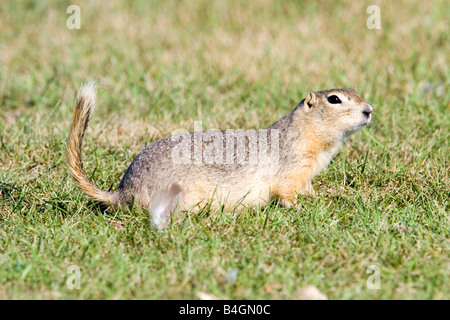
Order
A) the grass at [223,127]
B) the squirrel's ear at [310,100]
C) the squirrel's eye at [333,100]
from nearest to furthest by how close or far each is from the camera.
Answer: the grass at [223,127], the squirrel's eye at [333,100], the squirrel's ear at [310,100]

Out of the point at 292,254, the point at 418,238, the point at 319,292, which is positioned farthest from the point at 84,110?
the point at 418,238

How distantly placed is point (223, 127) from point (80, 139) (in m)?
1.64

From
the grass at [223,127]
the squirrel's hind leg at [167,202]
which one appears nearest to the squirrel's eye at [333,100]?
the grass at [223,127]

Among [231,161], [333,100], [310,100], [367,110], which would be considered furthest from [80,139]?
[367,110]

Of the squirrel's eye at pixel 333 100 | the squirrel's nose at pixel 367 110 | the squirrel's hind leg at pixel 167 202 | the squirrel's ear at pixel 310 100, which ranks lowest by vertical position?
the squirrel's hind leg at pixel 167 202

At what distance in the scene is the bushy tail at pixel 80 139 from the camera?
4.08 metres

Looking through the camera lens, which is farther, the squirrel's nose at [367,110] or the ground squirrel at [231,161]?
the squirrel's nose at [367,110]

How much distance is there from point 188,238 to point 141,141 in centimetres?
179

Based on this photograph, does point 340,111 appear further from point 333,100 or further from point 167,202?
point 167,202

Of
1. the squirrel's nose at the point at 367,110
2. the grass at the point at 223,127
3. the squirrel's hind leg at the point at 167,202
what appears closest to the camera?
the grass at the point at 223,127

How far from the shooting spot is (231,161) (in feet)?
13.8

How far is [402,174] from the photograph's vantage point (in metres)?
4.55

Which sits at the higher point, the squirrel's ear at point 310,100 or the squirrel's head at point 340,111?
the squirrel's ear at point 310,100

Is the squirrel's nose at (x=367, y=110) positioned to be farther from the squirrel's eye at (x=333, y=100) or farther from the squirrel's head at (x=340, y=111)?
the squirrel's eye at (x=333, y=100)
